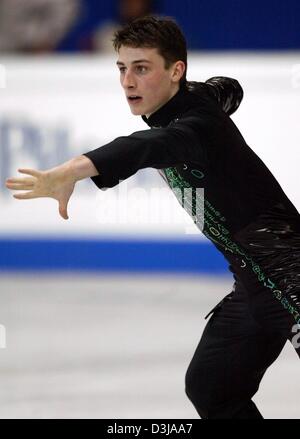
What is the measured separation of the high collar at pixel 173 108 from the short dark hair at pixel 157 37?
0.36ft

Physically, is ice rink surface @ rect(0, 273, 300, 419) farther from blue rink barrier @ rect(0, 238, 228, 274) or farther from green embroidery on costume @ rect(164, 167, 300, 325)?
green embroidery on costume @ rect(164, 167, 300, 325)

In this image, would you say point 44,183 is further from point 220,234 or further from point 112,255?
point 112,255

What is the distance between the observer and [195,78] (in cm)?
841

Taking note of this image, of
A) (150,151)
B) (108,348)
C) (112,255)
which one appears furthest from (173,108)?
(112,255)

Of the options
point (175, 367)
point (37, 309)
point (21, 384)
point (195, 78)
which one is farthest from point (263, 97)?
point (21, 384)

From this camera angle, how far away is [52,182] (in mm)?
2734

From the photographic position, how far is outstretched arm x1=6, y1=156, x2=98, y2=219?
2.72 metres

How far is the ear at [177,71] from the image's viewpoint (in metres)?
3.35

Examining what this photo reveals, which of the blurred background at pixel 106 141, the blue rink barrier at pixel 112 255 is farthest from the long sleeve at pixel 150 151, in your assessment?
the blue rink barrier at pixel 112 255

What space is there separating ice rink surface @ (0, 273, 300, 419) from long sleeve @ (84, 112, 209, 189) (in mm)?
1895

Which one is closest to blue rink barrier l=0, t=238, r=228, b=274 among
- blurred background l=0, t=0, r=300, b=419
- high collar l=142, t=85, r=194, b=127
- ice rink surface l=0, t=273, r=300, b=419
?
blurred background l=0, t=0, r=300, b=419

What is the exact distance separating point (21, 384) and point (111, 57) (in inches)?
169

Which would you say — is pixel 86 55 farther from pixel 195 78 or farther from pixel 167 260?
pixel 167 260

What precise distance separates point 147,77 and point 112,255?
5.52m
